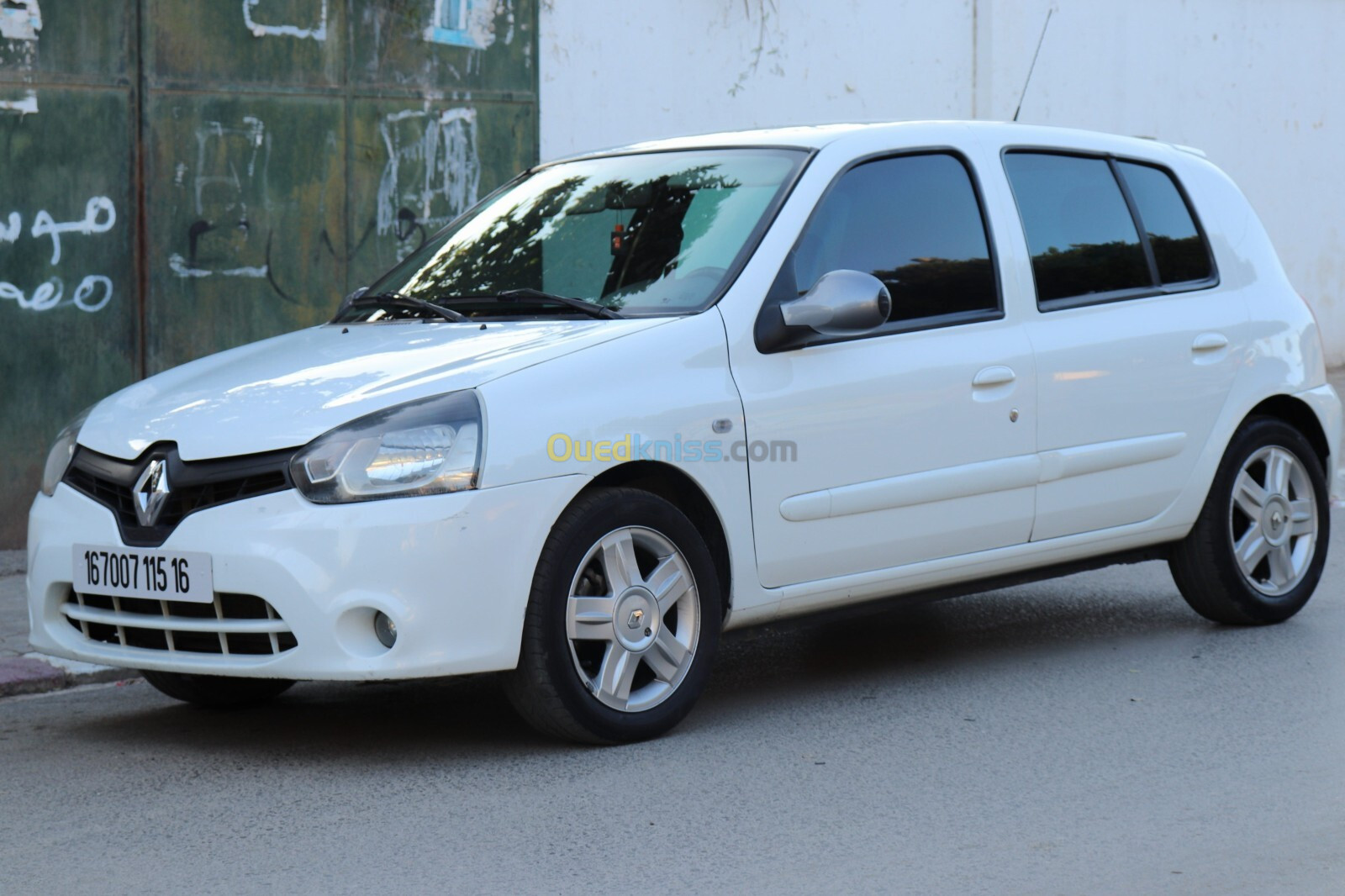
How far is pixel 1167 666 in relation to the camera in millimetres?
6465

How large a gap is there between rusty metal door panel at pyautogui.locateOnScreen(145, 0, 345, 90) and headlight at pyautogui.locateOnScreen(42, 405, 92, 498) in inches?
189

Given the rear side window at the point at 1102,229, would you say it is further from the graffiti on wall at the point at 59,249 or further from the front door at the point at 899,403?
the graffiti on wall at the point at 59,249

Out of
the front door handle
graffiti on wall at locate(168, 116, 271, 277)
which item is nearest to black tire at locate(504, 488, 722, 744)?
the front door handle

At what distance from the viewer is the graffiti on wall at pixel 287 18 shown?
10258 millimetres

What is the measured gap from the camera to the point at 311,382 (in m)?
5.17

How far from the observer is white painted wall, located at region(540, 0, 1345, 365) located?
39.4ft

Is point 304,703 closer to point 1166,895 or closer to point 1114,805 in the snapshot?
point 1114,805

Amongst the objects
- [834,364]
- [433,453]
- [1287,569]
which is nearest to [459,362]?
[433,453]

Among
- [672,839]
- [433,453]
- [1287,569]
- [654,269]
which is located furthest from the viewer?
[1287,569]

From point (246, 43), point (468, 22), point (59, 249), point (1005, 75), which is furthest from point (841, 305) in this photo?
point (1005, 75)

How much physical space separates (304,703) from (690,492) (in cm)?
159

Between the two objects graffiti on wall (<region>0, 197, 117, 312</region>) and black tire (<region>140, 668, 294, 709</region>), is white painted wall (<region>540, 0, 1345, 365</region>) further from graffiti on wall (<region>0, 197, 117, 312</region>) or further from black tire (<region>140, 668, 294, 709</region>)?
black tire (<region>140, 668, 294, 709</region>)

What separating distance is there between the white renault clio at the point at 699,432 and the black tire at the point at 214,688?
0.8 inches

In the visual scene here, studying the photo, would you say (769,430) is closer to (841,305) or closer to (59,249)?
(841,305)
